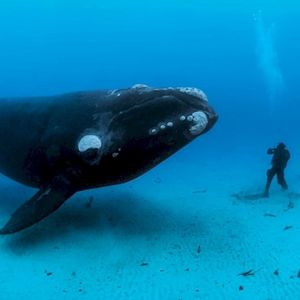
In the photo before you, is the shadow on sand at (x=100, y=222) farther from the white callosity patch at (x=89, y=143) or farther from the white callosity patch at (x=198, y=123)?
the white callosity patch at (x=198, y=123)

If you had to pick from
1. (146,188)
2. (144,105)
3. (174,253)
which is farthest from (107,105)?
(146,188)

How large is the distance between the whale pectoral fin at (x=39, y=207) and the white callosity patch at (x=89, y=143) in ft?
3.35

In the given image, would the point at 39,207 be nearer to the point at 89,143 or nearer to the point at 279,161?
the point at 89,143

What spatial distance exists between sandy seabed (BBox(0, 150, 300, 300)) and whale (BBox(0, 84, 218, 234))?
3.66 feet

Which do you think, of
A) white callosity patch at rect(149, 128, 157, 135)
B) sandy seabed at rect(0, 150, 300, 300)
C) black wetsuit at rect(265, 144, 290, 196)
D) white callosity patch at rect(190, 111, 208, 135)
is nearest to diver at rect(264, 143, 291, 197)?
black wetsuit at rect(265, 144, 290, 196)

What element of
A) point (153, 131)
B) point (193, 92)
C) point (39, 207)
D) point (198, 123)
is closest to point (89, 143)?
point (153, 131)

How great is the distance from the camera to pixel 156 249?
9.12 meters

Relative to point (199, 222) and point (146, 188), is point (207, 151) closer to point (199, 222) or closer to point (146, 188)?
point (146, 188)

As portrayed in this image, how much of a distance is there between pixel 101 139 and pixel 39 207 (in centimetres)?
210

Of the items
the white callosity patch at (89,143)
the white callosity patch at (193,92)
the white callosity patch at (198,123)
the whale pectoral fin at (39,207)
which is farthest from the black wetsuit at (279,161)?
the whale pectoral fin at (39,207)

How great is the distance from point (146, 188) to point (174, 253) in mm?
6786

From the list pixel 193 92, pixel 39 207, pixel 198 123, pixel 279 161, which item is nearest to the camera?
pixel 198 123

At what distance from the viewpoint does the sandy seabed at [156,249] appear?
294 inches

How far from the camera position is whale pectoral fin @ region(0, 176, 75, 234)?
8.80 m
